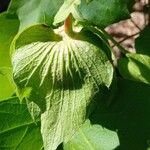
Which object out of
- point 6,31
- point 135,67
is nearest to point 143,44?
point 135,67

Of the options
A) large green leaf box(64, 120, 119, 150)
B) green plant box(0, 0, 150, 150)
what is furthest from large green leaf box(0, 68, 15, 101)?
large green leaf box(64, 120, 119, 150)

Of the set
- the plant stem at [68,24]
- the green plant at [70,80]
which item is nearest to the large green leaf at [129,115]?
the green plant at [70,80]

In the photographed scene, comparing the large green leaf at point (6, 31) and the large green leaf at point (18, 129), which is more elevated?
the large green leaf at point (6, 31)

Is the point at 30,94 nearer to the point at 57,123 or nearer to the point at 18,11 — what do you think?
the point at 57,123

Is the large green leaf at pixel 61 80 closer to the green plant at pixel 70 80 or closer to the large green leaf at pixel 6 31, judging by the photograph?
the green plant at pixel 70 80

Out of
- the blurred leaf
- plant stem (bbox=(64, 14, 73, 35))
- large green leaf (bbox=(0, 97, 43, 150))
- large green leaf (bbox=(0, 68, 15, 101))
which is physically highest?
plant stem (bbox=(64, 14, 73, 35))

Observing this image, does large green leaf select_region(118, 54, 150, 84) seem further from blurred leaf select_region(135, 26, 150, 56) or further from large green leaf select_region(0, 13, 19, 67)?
large green leaf select_region(0, 13, 19, 67)

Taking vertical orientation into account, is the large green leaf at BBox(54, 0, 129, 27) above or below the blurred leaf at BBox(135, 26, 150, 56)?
above
